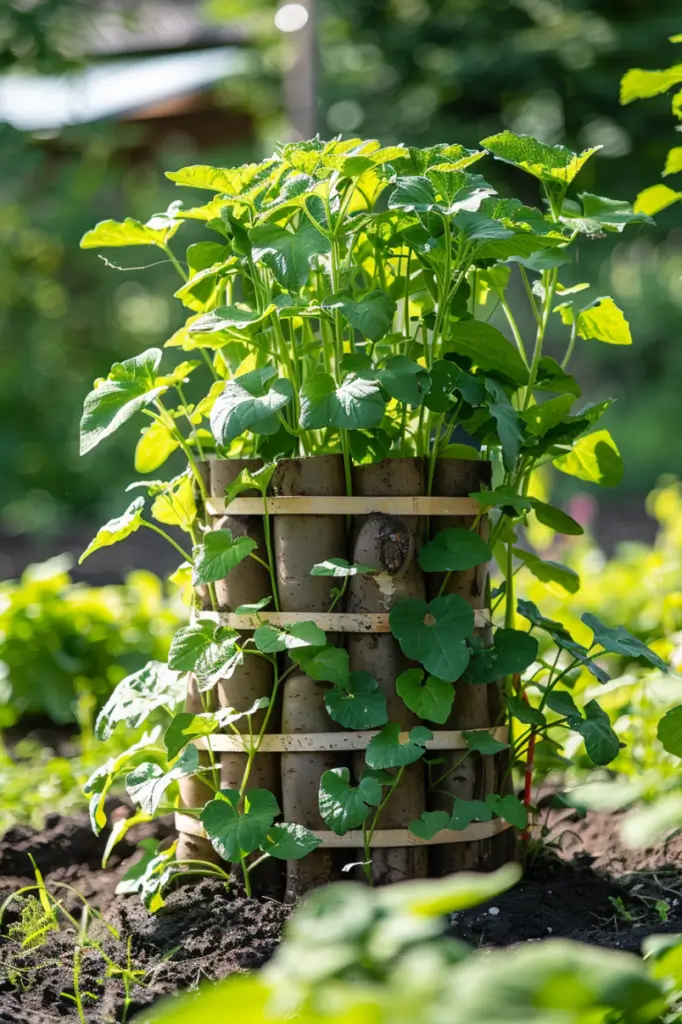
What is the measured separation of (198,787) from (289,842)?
27 centimetres

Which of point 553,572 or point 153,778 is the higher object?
point 553,572

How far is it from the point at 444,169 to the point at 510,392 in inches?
14.5

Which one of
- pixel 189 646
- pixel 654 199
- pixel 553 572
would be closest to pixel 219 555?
pixel 189 646

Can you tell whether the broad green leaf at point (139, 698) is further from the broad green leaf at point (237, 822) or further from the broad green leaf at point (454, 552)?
the broad green leaf at point (454, 552)

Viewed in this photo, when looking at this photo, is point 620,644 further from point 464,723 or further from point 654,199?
point 654,199

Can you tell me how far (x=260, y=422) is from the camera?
1529mm

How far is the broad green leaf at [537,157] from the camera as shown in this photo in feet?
5.15

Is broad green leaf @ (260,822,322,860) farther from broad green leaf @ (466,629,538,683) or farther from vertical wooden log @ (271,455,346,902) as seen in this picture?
broad green leaf @ (466,629,538,683)

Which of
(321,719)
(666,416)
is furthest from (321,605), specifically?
(666,416)

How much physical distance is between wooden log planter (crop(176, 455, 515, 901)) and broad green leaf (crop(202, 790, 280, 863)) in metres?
0.07

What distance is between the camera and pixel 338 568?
1.48 meters

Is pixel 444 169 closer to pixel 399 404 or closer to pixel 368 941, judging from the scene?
pixel 399 404

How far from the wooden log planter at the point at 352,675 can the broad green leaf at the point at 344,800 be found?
26mm

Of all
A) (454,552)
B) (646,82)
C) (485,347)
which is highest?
(646,82)
